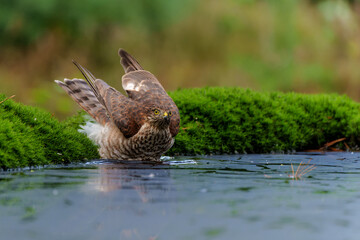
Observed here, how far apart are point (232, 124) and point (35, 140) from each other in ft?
10.2

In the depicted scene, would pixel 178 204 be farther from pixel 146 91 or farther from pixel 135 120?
pixel 146 91

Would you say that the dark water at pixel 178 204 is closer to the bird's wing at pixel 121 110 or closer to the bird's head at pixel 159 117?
the bird's head at pixel 159 117

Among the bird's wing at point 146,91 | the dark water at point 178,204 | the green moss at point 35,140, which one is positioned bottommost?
the dark water at point 178,204

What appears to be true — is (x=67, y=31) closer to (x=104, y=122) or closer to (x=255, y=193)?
(x=104, y=122)

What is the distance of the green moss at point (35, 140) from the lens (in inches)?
230

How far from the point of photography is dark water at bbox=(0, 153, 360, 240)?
10.2 ft

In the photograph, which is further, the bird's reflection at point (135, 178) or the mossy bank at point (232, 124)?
the mossy bank at point (232, 124)

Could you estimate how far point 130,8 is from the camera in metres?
12.3

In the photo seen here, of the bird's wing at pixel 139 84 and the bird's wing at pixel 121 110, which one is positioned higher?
the bird's wing at pixel 139 84

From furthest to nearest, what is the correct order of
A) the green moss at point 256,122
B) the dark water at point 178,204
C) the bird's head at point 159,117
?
the green moss at point 256,122
the bird's head at point 159,117
the dark water at point 178,204

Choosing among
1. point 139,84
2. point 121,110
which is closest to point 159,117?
point 121,110

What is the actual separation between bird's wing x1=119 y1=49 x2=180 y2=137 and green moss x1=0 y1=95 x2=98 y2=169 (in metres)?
0.82

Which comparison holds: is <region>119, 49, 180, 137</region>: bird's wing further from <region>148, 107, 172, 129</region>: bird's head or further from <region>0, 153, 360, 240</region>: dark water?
<region>0, 153, 360, 240</region>: dark water

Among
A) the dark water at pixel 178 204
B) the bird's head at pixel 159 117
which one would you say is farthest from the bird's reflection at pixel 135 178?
the bird's head at pixel 159 117
